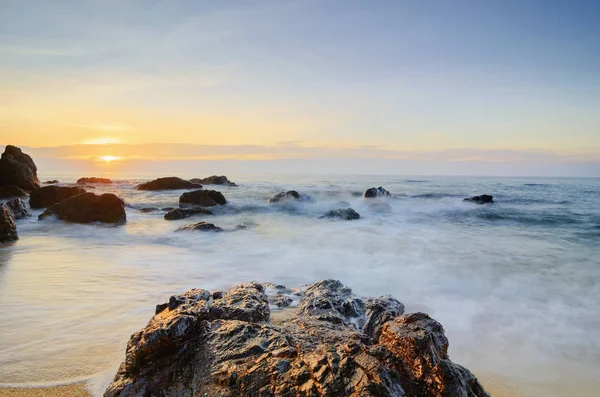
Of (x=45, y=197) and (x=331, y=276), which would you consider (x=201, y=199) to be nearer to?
(x=45, y=197)

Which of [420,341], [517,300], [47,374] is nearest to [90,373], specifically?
[47,374]

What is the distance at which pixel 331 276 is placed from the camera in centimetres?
868

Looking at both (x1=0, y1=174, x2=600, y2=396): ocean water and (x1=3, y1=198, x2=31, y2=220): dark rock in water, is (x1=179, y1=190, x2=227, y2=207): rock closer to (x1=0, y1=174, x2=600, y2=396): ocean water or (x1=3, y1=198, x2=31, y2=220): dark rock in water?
(x1=0, y1=174, x2=600, y2=396): ocean water

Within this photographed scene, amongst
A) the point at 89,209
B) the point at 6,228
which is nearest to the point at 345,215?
the point at 89,209

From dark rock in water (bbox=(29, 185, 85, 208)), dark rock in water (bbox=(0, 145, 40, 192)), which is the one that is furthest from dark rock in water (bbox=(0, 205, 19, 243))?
dark rock in water (bbox=(0, 145, 40, 192))

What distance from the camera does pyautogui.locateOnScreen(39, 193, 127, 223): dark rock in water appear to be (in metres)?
15.0

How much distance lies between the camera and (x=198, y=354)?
2922 millimetres

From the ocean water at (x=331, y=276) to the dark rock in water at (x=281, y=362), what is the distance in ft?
4.05

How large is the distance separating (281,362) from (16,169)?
93.0 feet

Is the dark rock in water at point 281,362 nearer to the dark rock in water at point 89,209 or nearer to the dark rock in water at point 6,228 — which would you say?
the dark rock in water at point 6,228

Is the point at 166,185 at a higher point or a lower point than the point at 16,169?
lower

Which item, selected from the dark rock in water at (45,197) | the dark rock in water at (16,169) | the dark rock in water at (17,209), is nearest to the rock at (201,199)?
the dark rock in water at (45,197)

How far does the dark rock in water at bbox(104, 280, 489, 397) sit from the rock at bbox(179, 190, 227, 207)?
18.8 metres

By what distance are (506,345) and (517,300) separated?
246cm
